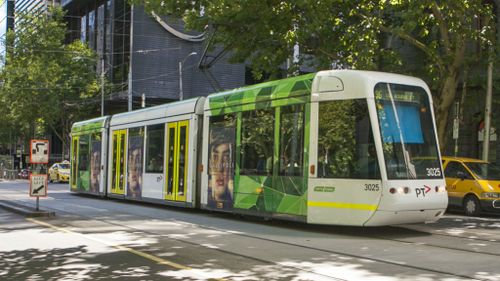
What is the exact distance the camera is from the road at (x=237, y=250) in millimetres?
7867

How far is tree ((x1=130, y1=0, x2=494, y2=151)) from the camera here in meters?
16.5

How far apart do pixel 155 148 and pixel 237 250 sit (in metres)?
9.07

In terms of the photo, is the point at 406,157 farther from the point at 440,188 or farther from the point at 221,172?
the point at 221,172

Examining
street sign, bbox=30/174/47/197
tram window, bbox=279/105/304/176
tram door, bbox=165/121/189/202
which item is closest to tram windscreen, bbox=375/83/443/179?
tram window, bbox=279/105/304/176

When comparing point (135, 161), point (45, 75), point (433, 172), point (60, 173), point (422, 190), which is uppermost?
point (45, 75)

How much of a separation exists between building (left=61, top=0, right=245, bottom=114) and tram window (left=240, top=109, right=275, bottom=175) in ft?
95.6

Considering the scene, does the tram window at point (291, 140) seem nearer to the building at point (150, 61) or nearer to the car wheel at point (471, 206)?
the car wheel at point (471, 206)

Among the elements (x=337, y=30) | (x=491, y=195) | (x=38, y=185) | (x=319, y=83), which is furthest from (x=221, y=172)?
(x=491, y=195)

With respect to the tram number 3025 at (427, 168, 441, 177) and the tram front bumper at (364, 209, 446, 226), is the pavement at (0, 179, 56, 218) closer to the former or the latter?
the tram front bumper at (364, 209, 446, 226)

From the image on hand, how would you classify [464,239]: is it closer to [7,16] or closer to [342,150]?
[342,150]

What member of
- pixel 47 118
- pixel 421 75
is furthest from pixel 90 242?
pixel 47 118

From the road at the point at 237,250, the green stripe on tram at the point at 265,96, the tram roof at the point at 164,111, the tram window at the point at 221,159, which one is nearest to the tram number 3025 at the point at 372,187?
the road at the point at 237,250

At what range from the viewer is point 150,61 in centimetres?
4559

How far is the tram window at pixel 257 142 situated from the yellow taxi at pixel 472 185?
24.1 ft
